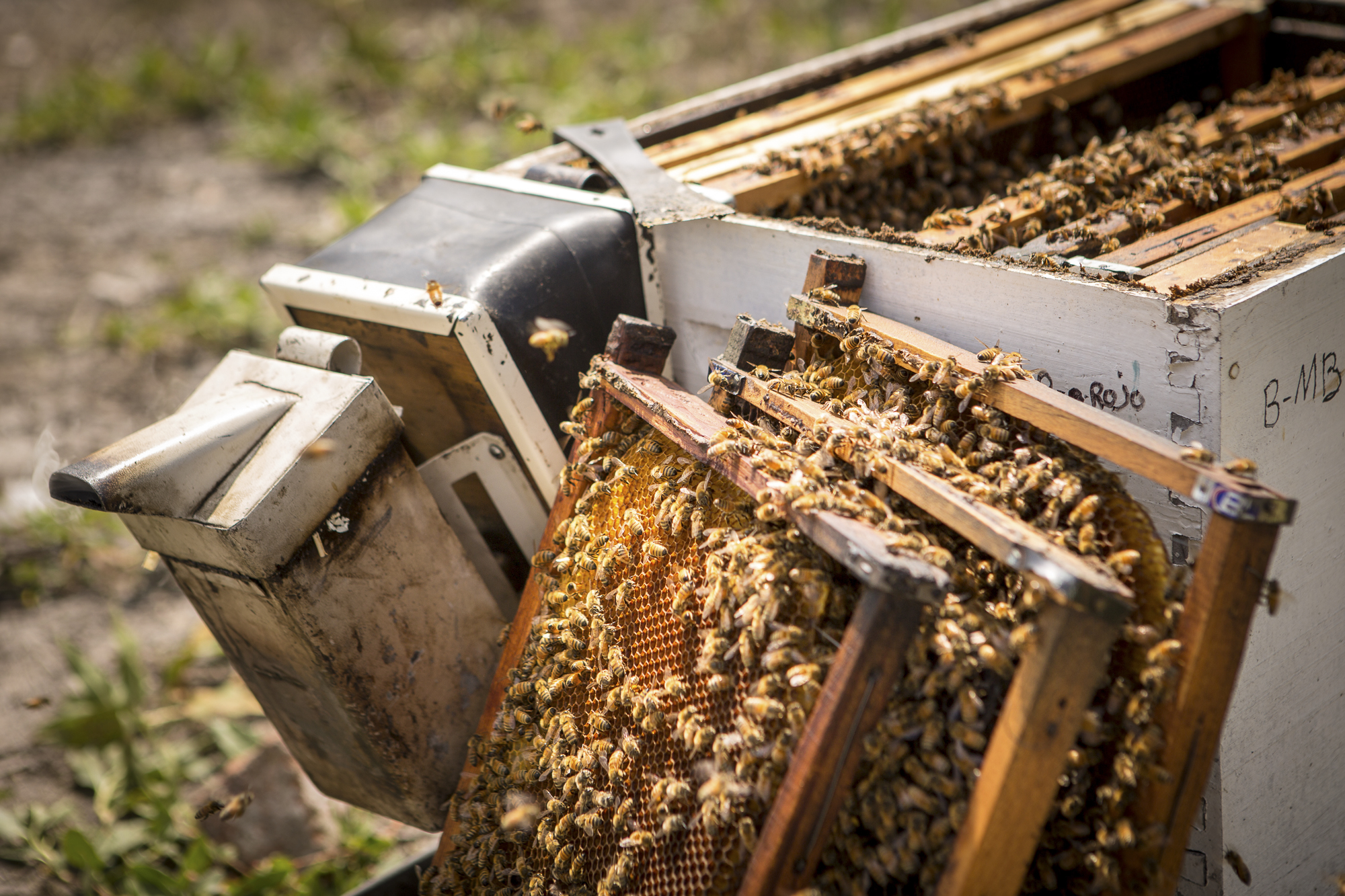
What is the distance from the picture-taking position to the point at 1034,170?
3.40 m

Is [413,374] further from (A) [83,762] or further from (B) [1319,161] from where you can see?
(B) [1319,161]

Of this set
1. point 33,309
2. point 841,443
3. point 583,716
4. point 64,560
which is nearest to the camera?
point 841,443

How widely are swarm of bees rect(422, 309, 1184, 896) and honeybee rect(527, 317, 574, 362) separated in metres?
0.18

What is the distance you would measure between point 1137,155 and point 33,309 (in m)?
8.05

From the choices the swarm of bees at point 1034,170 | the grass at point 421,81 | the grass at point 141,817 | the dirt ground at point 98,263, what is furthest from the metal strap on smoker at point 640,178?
the grass at point 421,81

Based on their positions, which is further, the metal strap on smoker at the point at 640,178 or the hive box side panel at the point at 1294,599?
the metal strap on smoker at the point at 640,178

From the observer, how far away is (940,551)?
170 cm

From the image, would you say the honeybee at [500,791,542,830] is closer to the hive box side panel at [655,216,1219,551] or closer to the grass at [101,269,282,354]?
the hive box side panel at [655,216,1219,551]

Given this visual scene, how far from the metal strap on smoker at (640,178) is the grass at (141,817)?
109 inches

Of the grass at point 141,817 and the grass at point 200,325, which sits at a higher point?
the grass at point 200,325

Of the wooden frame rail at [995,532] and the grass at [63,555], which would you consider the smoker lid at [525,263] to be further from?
the grass at [63,555]

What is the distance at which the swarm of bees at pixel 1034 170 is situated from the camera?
101 inches

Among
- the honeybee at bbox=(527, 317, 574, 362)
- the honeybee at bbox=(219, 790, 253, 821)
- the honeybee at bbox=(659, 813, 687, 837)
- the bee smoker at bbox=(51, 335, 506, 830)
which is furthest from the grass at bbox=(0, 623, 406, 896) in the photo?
the honeybee at bbox=(527, 317, 574, 362)

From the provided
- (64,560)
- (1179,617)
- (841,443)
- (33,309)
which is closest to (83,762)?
(64,560)
